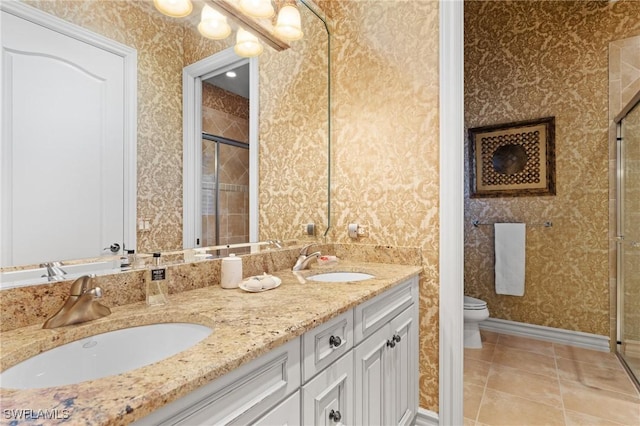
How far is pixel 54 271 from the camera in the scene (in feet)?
2.83

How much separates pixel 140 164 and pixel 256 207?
0.63 m

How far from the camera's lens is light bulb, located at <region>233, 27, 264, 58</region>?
145 cm

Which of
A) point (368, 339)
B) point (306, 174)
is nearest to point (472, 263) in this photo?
point (306, 174)

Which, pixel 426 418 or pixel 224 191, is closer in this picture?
pixel 224 191

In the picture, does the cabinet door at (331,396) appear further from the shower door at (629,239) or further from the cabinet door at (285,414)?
the shower door at (629,239)

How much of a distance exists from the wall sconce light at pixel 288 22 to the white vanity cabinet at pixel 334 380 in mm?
1399

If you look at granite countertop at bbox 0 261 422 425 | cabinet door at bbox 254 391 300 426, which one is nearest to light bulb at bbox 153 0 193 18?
granite countertop at bbox 0 261 422 425

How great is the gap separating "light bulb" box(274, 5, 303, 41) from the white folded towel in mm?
2393

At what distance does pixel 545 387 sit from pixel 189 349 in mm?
2387

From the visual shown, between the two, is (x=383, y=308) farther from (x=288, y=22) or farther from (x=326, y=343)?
(x=288, y=22)

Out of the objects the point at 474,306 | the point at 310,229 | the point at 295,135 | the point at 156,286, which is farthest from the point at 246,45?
the point at 474,306

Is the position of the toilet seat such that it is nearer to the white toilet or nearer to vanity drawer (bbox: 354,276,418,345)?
the white toilet

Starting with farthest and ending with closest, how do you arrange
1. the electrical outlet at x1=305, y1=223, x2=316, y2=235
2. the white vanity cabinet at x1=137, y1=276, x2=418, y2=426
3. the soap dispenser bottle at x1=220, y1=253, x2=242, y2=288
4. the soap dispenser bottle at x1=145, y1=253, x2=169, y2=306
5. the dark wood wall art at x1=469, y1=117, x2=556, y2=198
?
the dark wood wall art at x1=469, y1=117, x2=556, y2=198, the electrical outlet at x1=305, y1=223, x2=316, y2=235, the soap dispenser bottle at x1=220, y1=253, x2=242, y2=288, the soap dispenser bottle at x1=145, y1=253, x2=169, y2=306, the white vanity cabinet at x1=137, y1=276, x2=418, y2=426

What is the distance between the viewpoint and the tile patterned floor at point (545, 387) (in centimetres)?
181
